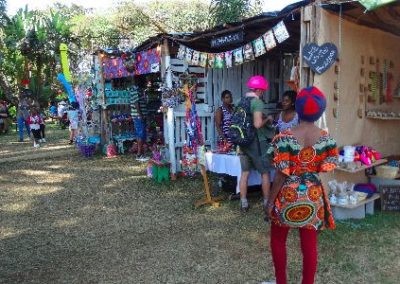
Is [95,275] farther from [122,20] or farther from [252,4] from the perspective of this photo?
[122,20]

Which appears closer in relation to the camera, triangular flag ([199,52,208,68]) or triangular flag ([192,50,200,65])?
triangular flag ([199,52,208,68])

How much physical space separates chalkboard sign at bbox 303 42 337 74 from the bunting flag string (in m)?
0.57

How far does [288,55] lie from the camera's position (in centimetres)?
902

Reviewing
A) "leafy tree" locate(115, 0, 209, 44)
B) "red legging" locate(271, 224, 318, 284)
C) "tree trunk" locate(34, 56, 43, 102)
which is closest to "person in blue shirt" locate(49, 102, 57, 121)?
"tree trunk" locate(34, 56, 43, 102)

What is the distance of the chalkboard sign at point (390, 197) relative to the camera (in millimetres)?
5395

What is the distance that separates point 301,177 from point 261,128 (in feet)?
8.52

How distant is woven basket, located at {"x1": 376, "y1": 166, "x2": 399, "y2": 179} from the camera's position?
5688 mm

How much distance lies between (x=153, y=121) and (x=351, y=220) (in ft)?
22.9

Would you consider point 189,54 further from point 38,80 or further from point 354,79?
point 38,80

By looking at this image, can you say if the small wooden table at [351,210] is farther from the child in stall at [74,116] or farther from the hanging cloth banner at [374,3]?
the child in stall at [74,116]

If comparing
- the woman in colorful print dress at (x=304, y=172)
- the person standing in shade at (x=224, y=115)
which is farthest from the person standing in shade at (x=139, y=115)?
the woman in colorful print dress at (x=304, y=172)

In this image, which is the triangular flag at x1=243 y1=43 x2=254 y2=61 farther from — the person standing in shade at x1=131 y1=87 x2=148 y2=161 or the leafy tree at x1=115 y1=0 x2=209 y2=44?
the leafy tree at x1=115 y1=0 x2=209 y2=44

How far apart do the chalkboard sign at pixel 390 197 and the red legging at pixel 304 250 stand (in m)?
2.88

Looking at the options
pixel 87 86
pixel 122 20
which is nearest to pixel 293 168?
pixel 87 86
